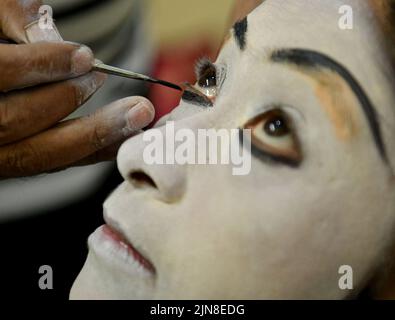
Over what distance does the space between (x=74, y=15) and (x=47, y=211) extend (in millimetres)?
391

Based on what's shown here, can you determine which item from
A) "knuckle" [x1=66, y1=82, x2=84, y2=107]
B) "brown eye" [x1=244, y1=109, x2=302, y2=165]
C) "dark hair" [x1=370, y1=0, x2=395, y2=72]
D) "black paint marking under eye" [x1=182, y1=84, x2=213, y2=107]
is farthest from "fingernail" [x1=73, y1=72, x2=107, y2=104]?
"dark hair" [x1=370, y1=0, x2=395, y2=72]

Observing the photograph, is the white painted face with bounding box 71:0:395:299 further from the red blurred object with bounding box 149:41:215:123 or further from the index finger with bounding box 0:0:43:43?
the red blurred object with bounding box 149:41:215:123

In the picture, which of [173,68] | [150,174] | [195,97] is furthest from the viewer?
[173,68]

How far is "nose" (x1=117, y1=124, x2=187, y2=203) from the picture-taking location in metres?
0.83

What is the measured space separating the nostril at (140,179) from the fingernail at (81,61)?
162 millimetres

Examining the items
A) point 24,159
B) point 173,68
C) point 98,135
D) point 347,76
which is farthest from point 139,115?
point 173,68

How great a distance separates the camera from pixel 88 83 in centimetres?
96

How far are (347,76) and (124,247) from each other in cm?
32

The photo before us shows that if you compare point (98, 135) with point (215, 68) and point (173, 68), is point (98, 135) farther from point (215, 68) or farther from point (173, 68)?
point (173, 68)

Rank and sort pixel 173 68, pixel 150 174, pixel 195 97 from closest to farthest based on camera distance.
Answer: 1. pixel 150 174
2. pixel 195 97
3. pixel 173 68

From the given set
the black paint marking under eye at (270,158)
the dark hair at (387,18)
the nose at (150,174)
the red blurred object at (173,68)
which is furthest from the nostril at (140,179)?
the red blurred object at (173,68)

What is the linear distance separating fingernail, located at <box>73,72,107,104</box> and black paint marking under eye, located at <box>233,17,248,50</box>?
183 millimetres
